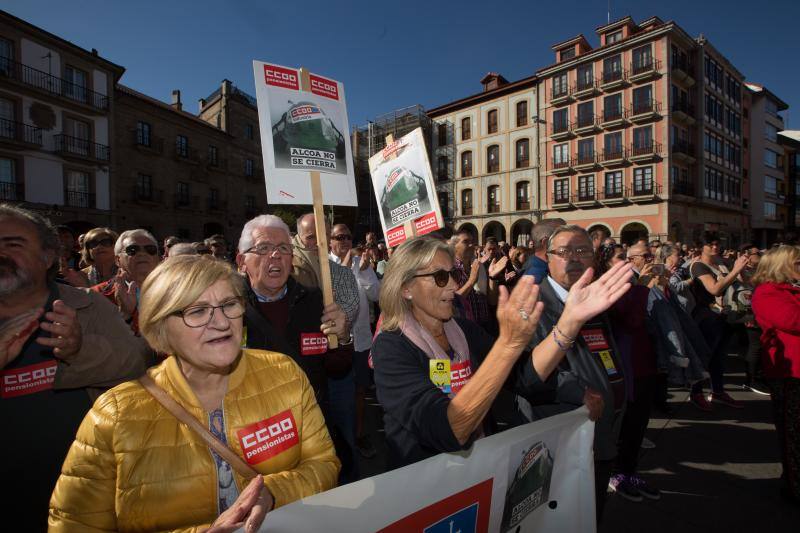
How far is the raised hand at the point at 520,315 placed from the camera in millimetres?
1495

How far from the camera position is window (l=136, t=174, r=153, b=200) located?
23.9 metres

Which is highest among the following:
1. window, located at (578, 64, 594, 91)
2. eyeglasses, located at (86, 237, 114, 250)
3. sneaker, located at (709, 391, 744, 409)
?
window, located at (578, 64, 594, 91)

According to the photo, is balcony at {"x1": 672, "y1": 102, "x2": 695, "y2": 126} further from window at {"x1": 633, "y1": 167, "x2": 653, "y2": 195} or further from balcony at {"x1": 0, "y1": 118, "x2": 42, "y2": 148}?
balcony at {"x1": 0, "y1": 118, "x2": 42, "y2": 148}

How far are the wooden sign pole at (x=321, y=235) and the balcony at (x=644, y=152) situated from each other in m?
28.4

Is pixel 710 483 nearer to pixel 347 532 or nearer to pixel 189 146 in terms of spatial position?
pixel 347 532

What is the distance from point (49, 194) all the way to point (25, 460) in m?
24.3

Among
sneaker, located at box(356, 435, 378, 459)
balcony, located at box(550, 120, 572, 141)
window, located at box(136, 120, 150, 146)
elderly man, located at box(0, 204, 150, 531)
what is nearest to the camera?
elderly man, located at box(0, 204, 150, 531)

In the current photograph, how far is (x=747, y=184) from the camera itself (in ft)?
116

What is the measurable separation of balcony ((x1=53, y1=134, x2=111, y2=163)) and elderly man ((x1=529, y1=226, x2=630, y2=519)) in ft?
83.7

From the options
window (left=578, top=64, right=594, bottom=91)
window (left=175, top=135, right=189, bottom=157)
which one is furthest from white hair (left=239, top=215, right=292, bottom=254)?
window (left=578, top=64, right=594, bottom=91)

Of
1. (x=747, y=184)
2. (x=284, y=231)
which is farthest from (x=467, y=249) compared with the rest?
(x=747, y=184)

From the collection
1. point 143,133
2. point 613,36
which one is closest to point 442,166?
point 613,36

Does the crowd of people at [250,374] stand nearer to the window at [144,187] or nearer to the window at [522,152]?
the window at [144,187]

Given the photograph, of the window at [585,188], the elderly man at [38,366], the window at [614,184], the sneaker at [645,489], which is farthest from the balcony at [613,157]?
the elderly man at [38,366]
